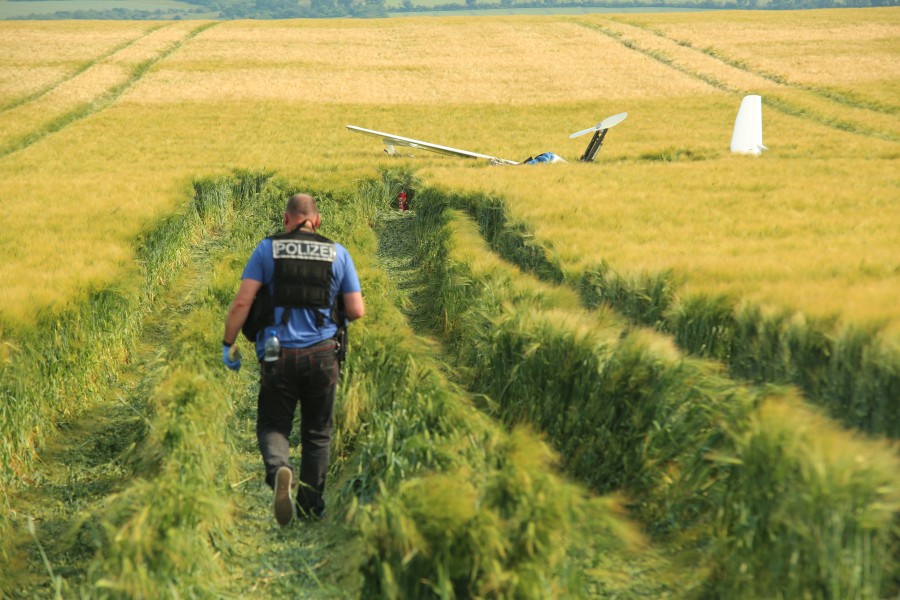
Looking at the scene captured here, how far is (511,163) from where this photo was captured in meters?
21.5

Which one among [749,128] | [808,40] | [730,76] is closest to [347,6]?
[808,40]

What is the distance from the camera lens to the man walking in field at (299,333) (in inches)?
226

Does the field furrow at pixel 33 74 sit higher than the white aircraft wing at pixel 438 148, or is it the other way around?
the white aircraft wing at pixel 438 148

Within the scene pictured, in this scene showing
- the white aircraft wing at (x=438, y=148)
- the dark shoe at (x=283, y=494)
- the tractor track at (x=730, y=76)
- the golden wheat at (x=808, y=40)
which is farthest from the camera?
the golden wheat at (x=808, y=40)

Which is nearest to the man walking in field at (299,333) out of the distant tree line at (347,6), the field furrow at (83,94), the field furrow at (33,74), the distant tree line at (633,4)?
the field furrow at (83,94)

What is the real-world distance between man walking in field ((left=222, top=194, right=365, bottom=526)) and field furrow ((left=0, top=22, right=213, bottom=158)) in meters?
25.6

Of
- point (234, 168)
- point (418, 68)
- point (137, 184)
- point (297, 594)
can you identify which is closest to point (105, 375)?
point (297, 594)

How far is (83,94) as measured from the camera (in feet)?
124

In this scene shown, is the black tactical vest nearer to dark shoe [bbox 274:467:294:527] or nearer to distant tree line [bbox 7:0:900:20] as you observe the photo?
dark shoe [bbox 274:467:294:527]

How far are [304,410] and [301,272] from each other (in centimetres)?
92

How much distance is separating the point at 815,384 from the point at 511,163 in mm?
16598

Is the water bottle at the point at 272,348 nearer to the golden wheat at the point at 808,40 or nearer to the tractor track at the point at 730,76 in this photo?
the tractor track at the point at 730,76

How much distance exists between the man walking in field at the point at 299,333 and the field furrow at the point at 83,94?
25639mm

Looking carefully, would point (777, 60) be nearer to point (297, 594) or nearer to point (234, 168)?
point (234, 168)
